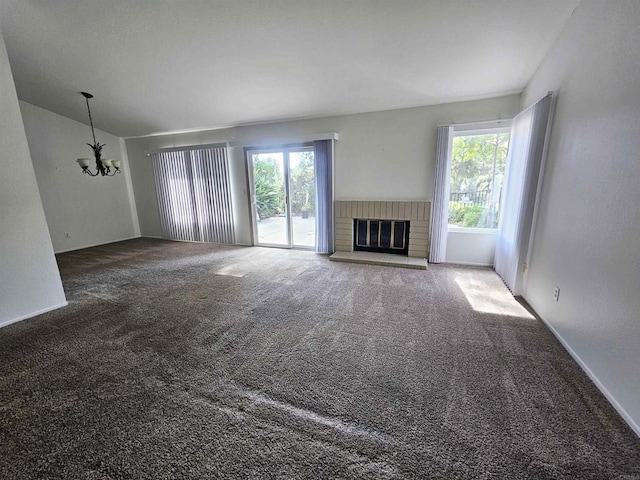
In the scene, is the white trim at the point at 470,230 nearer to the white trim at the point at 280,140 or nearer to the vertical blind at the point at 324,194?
the vertical blind at the point at 324,194

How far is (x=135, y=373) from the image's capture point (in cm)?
191

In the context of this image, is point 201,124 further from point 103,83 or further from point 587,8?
point 587,8

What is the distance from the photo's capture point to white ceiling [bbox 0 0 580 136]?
246 centimetres

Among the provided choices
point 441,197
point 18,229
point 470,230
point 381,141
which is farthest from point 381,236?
point 18,229

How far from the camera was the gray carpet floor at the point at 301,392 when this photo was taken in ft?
4.15

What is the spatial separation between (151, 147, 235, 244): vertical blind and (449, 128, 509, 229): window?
4.34 m

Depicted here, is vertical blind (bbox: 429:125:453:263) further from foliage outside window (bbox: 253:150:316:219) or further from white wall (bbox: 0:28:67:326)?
white wall (bbox: 0:28:67:326)

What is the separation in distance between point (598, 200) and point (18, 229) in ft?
16.6

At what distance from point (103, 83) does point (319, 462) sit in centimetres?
529

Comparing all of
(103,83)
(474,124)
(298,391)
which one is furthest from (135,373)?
(474,124)

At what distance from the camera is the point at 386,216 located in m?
4.50

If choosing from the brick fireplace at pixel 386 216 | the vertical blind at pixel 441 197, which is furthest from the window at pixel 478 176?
the brick fireplace at pixel 386 216

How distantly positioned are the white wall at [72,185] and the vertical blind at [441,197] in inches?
232

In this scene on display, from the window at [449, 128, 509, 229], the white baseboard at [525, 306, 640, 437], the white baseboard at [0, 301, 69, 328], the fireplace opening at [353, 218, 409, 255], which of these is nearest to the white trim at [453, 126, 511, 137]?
the window at [449, 128, 509, 229]
